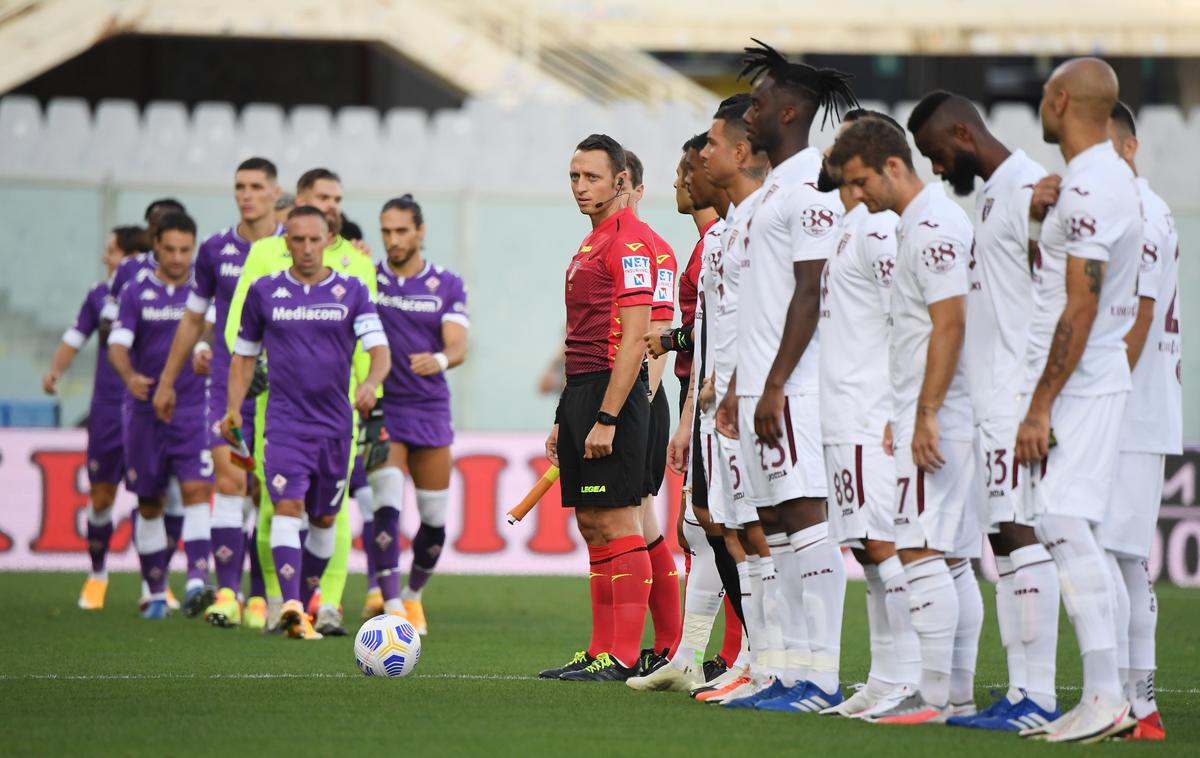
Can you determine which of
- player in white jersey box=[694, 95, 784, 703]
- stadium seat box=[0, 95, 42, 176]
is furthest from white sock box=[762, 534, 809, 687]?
stadium seat box=[0, 95, 42, 176]

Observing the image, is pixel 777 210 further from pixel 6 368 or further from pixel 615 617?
pixel 6 368

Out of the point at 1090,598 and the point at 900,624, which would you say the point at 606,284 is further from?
the point at 1090,598

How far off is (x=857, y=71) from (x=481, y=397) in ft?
56.7

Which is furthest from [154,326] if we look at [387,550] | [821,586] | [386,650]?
[821,586]

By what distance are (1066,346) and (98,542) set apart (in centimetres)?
868

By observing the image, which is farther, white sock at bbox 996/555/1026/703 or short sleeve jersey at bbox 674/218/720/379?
short sleeve jersey at bbox 674/218/720/379

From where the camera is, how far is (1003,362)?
6441 millimetres

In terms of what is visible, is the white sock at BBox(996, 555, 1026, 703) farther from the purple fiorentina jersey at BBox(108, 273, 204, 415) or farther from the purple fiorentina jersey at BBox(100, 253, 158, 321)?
the purple fiorentina jersey at BBox(100, 253, 158, 321)

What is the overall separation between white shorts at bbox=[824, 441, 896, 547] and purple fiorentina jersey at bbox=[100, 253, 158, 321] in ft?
23.3

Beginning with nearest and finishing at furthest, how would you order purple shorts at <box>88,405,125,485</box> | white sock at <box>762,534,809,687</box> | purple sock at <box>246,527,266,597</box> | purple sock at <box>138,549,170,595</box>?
1. white sock at <box>762,534,809,687</box>
2. purple sock at <box>246,527,266,597</box>
3. purple sock at <box>138,549,170,595</box>
4. purple shorts at <box>88,405,125,485</box>

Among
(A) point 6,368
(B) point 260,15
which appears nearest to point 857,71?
(B) point 260,15

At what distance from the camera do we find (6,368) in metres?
18.3

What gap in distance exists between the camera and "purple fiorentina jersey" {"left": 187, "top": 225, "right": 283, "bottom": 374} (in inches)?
452

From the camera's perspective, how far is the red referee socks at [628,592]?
8.41 metres
